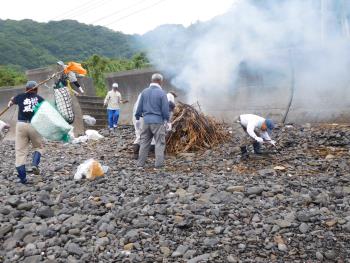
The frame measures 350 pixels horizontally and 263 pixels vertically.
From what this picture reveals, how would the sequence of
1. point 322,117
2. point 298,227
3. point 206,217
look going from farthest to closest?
point 322,117 < point 206,217 < point 298,227

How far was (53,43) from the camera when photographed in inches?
1972

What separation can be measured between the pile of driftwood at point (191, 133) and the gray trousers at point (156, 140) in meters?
1.26

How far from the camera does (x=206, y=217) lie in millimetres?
5203

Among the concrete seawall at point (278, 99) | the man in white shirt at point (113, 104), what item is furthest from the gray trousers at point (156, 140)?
the man in white shirt at point (113, 104)

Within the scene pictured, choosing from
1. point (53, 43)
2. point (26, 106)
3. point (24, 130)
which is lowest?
point (24, 130)

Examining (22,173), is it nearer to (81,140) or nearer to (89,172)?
(89,172)

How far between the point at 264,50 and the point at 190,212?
6848mm

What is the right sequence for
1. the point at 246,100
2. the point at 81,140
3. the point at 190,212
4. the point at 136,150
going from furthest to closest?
the point at 81,140
the point at 246,100
the point at 136,150
the point at 190,212

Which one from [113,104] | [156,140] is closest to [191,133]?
[156,140]

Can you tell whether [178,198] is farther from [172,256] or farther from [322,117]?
[322,117]

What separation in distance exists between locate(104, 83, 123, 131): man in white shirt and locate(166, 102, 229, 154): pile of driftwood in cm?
398

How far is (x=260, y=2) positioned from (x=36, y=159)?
22.1 ft

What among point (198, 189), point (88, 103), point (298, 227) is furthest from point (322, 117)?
point (88, 103)

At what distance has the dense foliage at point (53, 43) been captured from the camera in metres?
46.4
